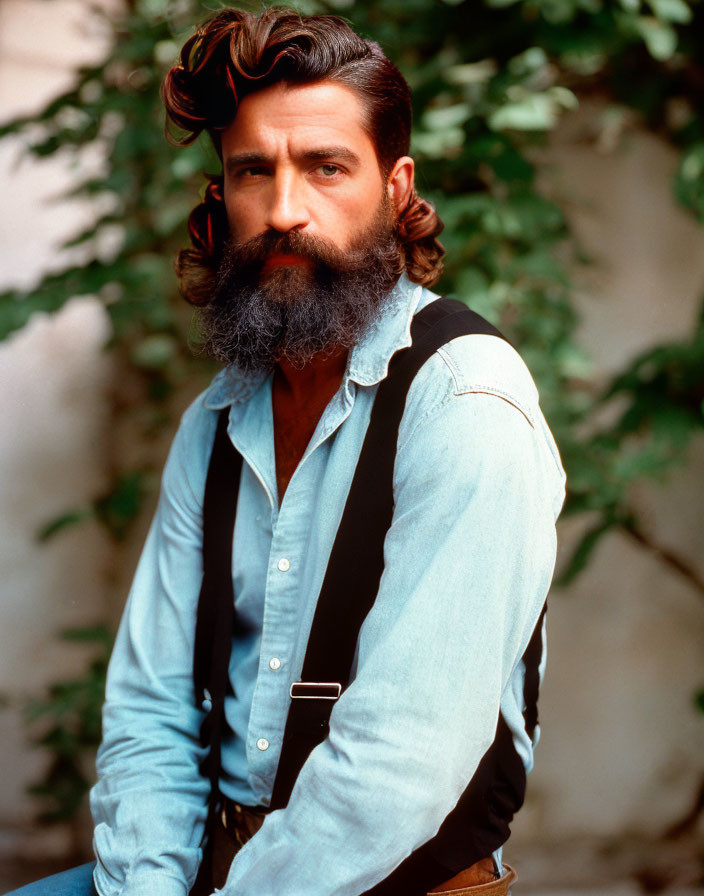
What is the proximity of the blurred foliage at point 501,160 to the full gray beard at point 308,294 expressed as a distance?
0.57 metres

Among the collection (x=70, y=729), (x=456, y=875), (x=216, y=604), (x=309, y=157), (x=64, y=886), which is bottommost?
(x=70, y=729)

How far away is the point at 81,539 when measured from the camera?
2.84m

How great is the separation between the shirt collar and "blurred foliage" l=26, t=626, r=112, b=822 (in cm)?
120

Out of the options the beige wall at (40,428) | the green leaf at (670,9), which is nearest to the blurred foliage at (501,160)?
the green leaf at (670,9)

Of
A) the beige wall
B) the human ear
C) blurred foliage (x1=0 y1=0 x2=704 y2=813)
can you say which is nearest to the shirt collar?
the human ear

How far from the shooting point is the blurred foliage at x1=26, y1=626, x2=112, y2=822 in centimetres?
241

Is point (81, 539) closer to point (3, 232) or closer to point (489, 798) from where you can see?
point (3, 232)

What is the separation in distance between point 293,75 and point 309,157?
116mm

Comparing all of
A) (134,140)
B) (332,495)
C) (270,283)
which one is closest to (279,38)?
(270,283)

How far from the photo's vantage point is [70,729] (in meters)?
2.62

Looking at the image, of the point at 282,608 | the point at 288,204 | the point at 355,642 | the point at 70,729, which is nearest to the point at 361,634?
the point at 355,642

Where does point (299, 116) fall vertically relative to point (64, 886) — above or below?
above

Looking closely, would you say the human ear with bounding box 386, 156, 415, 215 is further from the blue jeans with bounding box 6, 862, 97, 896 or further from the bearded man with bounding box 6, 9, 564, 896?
the blue jeans with bounding box 6, 862, 97, 896

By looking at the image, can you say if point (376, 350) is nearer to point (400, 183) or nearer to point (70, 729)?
point (400, 183)
